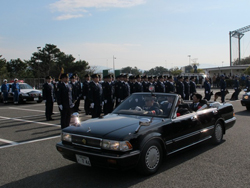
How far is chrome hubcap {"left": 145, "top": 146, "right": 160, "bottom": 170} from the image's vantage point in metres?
4.13

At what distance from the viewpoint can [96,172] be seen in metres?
4.48

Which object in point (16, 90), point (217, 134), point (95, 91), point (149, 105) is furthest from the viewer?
point (16, 90)

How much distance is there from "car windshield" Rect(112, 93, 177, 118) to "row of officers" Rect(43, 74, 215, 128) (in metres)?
3.05

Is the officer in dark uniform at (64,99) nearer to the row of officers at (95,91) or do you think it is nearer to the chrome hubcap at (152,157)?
the row of officers at (95,91)

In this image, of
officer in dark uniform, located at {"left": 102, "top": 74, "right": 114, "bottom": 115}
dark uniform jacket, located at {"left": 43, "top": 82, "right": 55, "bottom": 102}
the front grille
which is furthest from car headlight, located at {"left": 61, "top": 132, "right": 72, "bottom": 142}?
dark uniform jacket, located at {"left": 43, "top": 82, "right": 55, "bottom": 102}

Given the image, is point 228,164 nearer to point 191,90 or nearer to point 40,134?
point 40,134

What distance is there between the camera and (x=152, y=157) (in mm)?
4207

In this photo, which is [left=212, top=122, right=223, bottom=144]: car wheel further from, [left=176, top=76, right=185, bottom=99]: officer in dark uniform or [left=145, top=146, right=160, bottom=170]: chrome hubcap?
[left=176, top=76, right=185, bottom=99]: officer in dark uniform

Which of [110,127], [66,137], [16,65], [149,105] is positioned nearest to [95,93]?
[149,105]

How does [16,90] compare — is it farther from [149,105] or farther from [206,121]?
[206,121]

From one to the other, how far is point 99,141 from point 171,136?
4.62ft

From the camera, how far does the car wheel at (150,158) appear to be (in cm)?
402

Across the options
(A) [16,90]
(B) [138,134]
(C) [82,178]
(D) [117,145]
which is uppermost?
(A) [16,90]

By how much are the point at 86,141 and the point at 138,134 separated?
0.86 meters
